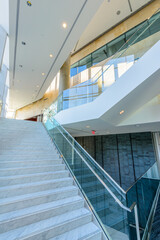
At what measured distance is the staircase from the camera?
6.14 ft

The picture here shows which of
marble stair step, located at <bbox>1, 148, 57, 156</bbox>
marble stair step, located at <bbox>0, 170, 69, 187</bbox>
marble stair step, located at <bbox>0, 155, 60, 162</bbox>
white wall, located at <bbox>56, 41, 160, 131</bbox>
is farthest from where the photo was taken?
marble stair step, located at <bbox>1, 148, 57, 156</bbox>

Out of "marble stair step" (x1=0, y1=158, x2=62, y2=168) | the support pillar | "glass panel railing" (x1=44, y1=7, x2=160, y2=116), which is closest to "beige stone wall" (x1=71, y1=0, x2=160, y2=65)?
the support pillar

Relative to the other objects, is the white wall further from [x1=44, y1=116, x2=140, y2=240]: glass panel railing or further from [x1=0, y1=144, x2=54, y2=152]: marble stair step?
[x1=0, y1=144, x2=54, y2=152]: marble stair step

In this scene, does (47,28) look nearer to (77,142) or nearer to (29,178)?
(77,142)

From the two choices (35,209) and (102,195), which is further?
(102,195)

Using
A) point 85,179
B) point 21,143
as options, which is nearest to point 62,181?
point 85,179

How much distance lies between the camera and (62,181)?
3.06m

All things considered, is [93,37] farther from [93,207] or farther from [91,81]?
[93,207]

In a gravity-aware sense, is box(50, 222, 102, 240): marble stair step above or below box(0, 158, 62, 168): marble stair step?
below

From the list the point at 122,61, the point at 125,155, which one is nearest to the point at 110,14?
the point at 122,61

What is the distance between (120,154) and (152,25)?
310 inches

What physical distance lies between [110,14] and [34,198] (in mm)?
11407

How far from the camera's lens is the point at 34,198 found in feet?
7.61

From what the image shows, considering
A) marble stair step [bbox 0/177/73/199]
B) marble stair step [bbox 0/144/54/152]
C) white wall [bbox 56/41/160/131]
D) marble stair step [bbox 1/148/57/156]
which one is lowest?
marble stair step [bbox 0/177/73/199]
